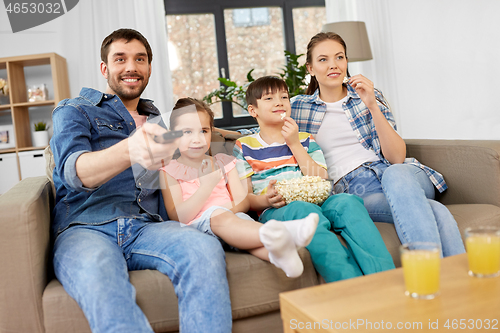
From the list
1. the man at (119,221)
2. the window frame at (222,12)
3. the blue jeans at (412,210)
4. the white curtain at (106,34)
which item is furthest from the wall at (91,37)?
the blue jeans at (412,210)

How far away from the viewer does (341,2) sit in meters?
4.30

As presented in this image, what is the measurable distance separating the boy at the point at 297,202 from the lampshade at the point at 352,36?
6.55 ft

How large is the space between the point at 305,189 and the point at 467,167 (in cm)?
70

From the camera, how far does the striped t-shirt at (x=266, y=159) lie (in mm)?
1610

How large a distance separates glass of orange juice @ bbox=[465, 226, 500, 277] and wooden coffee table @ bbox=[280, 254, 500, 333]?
0.06 ft

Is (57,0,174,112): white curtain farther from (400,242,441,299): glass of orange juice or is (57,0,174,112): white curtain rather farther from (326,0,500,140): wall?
(400,242,441,299): glass of orange juice

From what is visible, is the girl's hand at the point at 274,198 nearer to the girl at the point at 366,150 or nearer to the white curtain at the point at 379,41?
the girl at the point at 366,150

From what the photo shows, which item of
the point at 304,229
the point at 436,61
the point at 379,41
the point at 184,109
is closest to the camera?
the point at 304,229

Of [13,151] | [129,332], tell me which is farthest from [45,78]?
[129,332]

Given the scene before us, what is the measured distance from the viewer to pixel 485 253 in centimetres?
88

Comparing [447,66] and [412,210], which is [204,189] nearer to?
[412,210]

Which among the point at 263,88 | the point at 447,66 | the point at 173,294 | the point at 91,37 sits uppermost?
the point at 91,37

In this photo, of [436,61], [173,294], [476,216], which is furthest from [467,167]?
[436,61]

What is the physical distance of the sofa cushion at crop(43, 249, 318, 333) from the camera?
1.11 m
